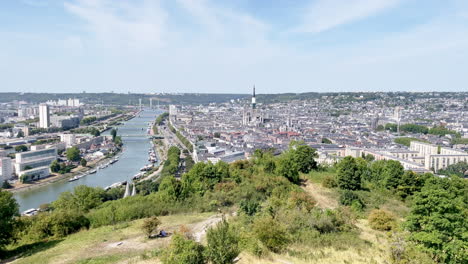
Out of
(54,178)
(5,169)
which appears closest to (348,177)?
(54,178)

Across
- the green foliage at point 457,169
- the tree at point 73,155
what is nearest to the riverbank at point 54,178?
the tree at point 73,155

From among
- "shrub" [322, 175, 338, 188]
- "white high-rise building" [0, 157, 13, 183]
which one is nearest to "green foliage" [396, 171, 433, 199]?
"shrub" [322, 175, 338, 188]

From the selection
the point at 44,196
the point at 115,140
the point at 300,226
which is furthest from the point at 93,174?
the point at 300,226

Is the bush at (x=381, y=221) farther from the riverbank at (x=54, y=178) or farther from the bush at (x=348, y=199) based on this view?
the riverbank at (x=54, y=178)

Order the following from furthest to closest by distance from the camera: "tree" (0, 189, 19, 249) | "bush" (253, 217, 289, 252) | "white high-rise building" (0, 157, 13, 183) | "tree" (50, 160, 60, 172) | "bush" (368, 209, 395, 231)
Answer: "tree" (50, 160, 60, 172) → "white high-rise building" (0, 157, 13, 183) → "bush" (368, 209, 395, 231) → "tree" (0, 189, 19, 249) → "bush" (253, 217, 289, 252)

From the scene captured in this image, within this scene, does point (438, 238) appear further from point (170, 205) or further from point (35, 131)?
point (35, 131)

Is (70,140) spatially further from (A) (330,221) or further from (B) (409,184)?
(A) (330,221)

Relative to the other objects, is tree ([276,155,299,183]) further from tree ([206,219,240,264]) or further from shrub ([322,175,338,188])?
tree ([206,219,240,264])
